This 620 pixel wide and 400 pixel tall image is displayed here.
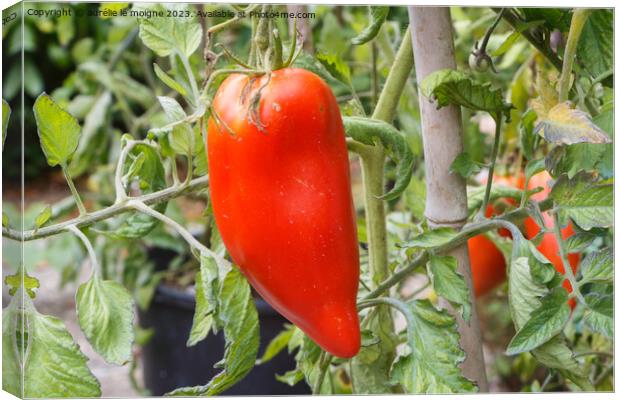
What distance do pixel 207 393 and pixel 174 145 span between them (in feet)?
0.47

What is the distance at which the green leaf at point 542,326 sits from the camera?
1.60ft

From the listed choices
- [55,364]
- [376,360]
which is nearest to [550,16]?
[376,360]

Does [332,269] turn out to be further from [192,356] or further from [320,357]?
[192,356]

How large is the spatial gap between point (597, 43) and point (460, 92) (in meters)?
0.11

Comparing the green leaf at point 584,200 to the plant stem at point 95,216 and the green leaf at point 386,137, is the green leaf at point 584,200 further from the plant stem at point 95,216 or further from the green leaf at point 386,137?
the plant stem at point 95,216

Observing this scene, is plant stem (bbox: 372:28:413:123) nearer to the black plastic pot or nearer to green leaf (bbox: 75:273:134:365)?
green leaf (bbox: 75:273:134:365)

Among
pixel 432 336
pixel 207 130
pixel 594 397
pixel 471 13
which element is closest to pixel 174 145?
pixel 207 130

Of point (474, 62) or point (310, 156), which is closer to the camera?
point (310, 156)

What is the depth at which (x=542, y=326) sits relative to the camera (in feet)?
1.61

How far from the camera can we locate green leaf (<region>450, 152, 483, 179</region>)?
0.52 meters

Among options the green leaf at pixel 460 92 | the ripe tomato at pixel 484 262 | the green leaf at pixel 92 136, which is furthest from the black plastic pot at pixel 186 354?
the green leaf at pixel 460 92

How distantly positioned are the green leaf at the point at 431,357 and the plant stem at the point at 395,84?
12 centimetres

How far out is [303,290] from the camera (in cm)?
46

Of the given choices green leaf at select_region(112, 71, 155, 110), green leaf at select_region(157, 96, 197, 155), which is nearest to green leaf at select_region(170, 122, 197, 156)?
green leaf at select_region(157, 96, 197, 155)
